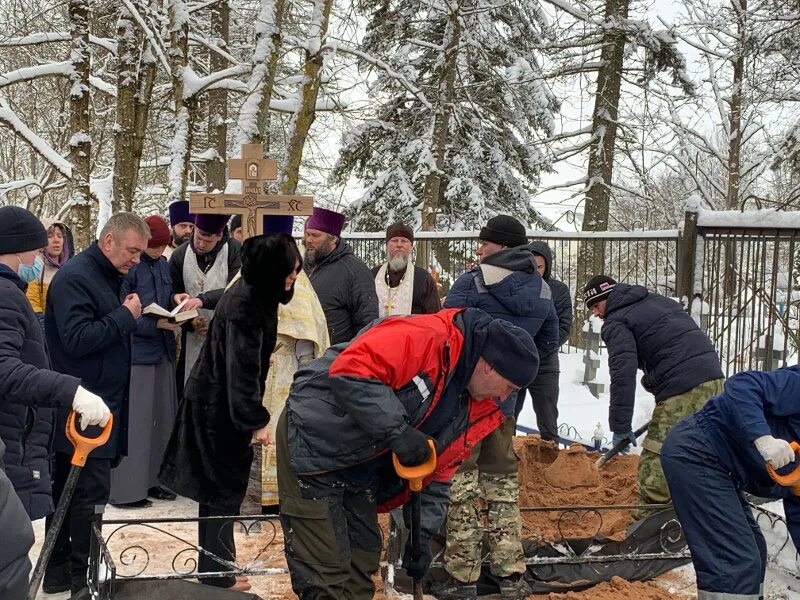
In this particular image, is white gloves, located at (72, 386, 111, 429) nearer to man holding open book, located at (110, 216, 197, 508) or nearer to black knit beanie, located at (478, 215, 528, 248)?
man holding open book, located at (110, 216, 197, 508)

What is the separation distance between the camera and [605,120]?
539 inches

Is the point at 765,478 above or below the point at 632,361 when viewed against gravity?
below

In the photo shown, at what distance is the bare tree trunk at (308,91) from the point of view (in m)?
7.85

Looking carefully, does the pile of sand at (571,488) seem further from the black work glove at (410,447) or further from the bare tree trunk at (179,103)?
the bare tree trunk at (179,103)

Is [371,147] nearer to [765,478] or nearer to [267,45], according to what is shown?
[267,45]

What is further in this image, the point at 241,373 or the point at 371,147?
the point at 371,147

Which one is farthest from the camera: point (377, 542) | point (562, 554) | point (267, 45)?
point (267, 45)

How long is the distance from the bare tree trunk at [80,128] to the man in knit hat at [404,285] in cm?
409

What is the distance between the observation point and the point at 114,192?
8.53m

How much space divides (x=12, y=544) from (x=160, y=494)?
11.9ft

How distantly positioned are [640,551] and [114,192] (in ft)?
21.8

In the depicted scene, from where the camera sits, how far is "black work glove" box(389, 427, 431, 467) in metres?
2.58

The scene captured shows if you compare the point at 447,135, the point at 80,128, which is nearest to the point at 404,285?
the point at 80,128

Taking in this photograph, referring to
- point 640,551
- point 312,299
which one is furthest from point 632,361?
point 312,299
